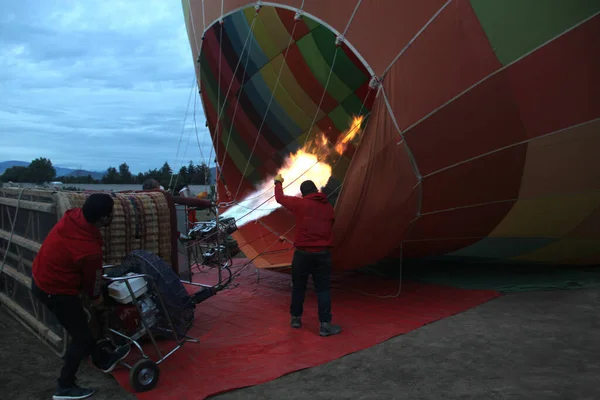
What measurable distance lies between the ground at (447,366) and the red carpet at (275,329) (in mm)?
154

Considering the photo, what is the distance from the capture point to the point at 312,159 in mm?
5879

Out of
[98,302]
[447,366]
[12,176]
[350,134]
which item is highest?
[12,176]

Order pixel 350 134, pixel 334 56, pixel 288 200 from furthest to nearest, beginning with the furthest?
pixel 350 134 < pixel 334 56 < pixel 288 200

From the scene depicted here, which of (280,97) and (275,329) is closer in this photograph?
(275,329)

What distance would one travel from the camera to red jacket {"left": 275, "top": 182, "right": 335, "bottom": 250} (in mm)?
4113

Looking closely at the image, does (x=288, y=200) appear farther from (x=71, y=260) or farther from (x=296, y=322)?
(x=71, y=260)

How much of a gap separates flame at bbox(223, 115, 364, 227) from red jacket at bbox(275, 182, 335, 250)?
3.52 ft

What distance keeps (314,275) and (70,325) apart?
6.39 ft

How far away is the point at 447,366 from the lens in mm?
3174

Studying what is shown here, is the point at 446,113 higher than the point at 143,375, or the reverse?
the point at 446,113

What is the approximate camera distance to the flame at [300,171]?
5441 millimetres

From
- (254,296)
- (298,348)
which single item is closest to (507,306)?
(298,348)

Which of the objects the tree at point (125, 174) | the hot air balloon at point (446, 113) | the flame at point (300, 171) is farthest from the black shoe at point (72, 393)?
the tree at point (125, 174)

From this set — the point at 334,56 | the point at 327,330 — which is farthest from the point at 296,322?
the point at 334,56
